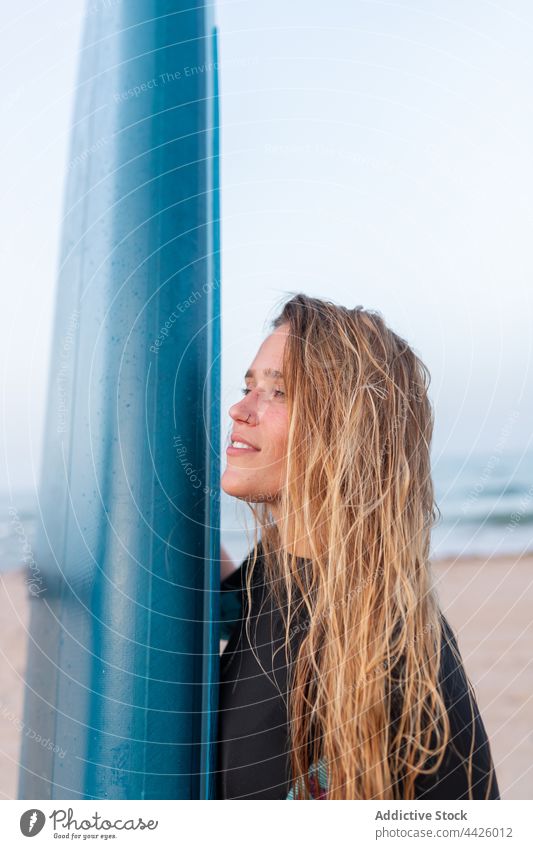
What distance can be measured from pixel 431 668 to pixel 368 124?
0.81m

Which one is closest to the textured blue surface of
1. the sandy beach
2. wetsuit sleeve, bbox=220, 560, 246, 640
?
wetsuit sleeve, bbox=220, 560, 246, 640

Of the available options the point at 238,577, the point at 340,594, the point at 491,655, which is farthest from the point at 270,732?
the point at 491,655

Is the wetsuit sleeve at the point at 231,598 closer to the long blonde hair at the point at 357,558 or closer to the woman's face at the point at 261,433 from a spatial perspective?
the long blonde hair at the point at 357,558

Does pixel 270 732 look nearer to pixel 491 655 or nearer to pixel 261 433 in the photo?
pixel 261 433

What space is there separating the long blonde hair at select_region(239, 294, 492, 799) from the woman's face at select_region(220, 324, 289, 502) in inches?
0.6

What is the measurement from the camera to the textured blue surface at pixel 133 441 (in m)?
0.78

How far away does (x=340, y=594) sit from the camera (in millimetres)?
816

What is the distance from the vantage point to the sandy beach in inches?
90.1

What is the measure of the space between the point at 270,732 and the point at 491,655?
257 cm

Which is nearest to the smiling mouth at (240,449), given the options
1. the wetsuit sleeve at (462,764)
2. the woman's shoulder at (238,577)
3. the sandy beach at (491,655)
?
the woman's shoulder at (238,577)

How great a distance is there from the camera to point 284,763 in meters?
0.75

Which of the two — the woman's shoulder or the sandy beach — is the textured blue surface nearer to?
the woman's shoulder
